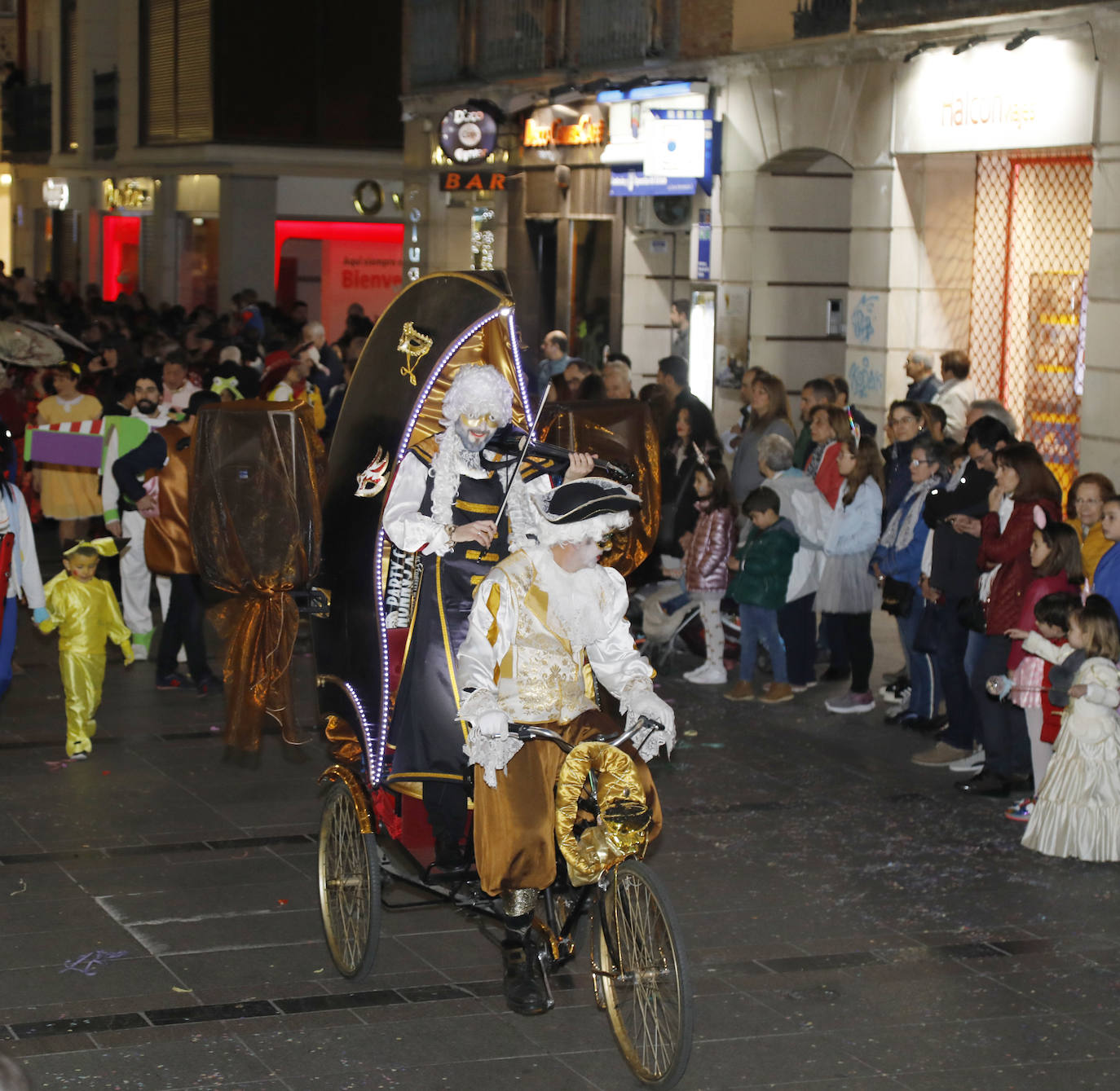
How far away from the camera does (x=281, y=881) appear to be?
7.94 metres

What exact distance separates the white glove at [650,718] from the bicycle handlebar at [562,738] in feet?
0.05

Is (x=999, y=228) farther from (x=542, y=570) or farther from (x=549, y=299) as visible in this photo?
(x=542, y=570)

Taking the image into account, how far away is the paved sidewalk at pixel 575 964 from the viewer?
602cm

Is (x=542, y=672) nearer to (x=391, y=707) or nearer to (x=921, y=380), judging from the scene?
(x=391, y=707)

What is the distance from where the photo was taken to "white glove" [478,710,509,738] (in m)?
5.71

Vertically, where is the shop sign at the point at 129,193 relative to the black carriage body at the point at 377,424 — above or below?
above

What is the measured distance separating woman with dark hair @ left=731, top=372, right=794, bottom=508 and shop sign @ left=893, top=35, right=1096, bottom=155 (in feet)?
11.0

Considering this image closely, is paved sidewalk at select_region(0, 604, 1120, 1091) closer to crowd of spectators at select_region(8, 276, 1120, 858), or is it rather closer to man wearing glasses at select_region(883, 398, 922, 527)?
crowd of spectators at select_region(8, 276, 1120, 858)

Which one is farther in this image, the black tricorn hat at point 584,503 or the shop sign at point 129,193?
the shop sign at point 129,193

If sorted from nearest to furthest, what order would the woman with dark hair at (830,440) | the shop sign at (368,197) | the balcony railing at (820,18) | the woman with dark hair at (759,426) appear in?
the woman with dark hair at (830,440) < the woman with dark hair at (759,426) < the balcony railing at (820,18) < the shop sign at (368,197)

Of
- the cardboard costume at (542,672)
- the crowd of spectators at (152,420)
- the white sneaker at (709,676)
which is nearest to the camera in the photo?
the cardboard costume at (542,672)

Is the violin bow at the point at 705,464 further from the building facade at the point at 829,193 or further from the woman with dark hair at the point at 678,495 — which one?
the building facade at the point at 829,193

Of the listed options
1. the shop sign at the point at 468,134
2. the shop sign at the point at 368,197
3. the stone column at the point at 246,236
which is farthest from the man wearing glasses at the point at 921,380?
the stone column at the point at 246,236

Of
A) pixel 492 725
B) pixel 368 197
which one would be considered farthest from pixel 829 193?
pixel 368 197
